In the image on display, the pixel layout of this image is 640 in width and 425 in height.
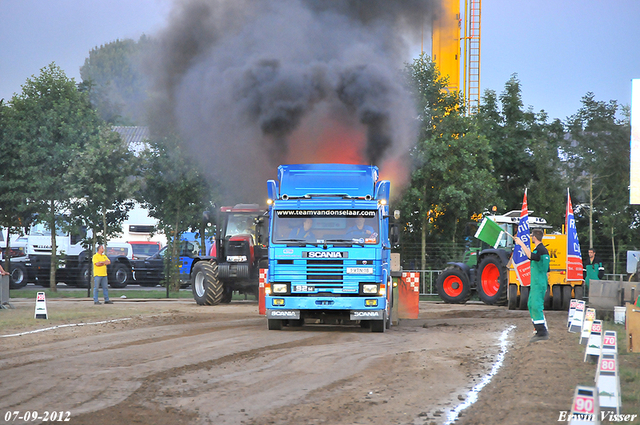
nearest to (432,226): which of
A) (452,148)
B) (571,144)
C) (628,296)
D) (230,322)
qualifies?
(452,148)

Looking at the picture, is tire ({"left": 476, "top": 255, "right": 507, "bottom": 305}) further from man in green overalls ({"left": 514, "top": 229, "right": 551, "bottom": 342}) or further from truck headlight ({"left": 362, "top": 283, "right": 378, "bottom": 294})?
man in green overalls ({"left": 514, "top": 229, "right": 551, "bottom": 342})

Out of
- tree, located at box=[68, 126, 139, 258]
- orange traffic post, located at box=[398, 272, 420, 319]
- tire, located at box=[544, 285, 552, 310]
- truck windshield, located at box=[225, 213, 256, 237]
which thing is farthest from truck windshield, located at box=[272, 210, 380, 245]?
tree, located at box=[68, 126, 139, 258]

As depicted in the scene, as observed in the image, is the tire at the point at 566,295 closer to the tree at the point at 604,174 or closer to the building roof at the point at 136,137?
the tree at the point at 604,174

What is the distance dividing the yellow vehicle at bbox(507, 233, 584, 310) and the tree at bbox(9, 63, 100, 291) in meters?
16.7

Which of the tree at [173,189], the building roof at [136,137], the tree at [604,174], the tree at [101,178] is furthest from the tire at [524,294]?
the building roof at [136,137]

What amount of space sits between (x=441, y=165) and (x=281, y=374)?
71.1 ft

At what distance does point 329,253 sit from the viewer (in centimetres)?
1470

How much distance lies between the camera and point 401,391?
28.5ft

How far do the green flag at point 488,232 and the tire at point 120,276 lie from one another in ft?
55.3

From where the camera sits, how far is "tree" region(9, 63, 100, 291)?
30344 mm

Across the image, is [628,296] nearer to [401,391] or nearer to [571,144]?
[401,391]

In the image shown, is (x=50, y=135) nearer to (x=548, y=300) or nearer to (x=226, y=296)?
(x=226, y=296)

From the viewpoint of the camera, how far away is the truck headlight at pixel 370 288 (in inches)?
579

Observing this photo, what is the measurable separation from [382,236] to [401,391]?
658 centimetres
